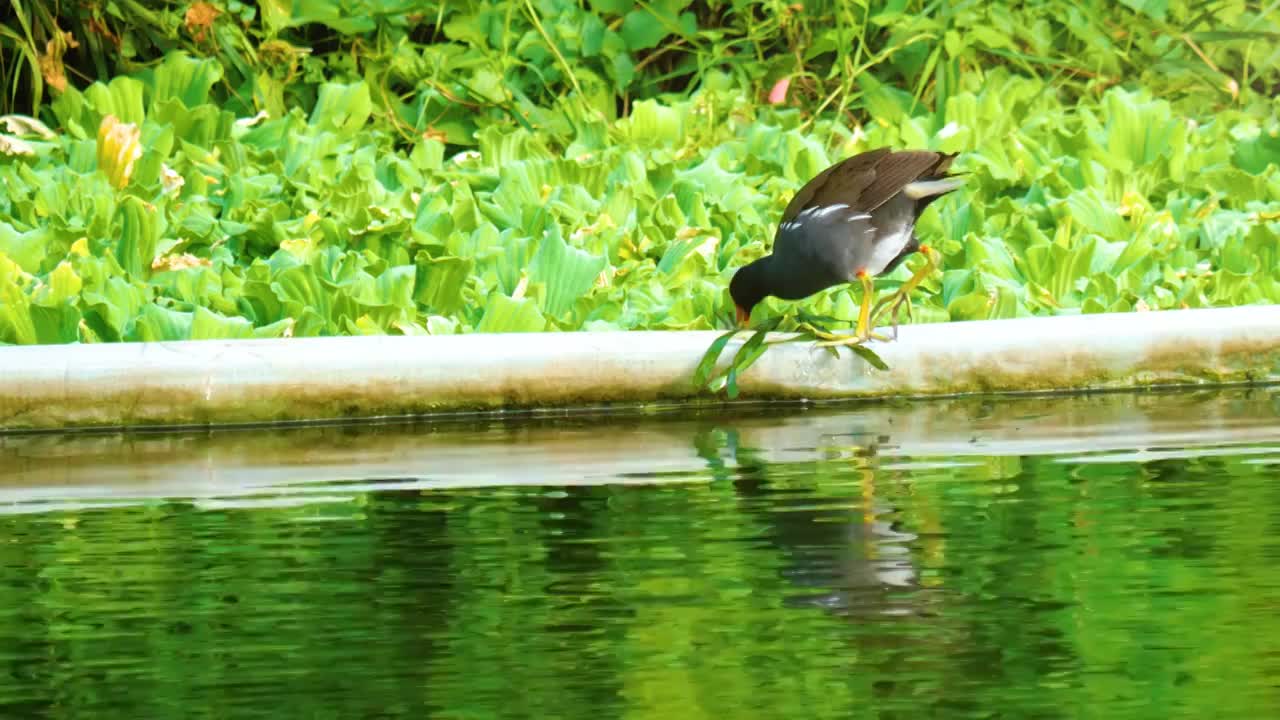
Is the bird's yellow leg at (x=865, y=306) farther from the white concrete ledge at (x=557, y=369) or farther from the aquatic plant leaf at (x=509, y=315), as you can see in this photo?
the aquatic plant leaf at (x=509, y=315)

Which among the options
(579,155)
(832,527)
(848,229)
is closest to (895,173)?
(848,229)

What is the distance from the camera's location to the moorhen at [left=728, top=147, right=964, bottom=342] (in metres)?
6.24

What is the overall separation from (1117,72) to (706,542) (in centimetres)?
722

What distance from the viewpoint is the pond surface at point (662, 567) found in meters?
3.06

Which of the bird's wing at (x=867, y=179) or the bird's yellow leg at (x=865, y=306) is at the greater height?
the bird's wing at (x=867, y=179)

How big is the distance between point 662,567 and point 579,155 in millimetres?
5374

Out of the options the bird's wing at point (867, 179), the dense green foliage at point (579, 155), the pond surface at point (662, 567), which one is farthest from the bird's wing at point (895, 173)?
the pond surface at point (662, 567)

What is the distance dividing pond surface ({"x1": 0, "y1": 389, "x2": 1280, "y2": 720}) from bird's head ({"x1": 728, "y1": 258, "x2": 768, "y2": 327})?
0.47 m

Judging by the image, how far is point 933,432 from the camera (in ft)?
18.2

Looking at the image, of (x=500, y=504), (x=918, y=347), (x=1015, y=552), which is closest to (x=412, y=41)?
(x=918, y=347)

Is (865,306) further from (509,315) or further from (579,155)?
(579,155)

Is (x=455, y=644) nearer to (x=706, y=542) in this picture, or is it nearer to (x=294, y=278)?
(x=706, y=542)

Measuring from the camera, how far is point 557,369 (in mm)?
5949

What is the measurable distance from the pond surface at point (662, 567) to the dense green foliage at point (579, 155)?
0.91 metres
